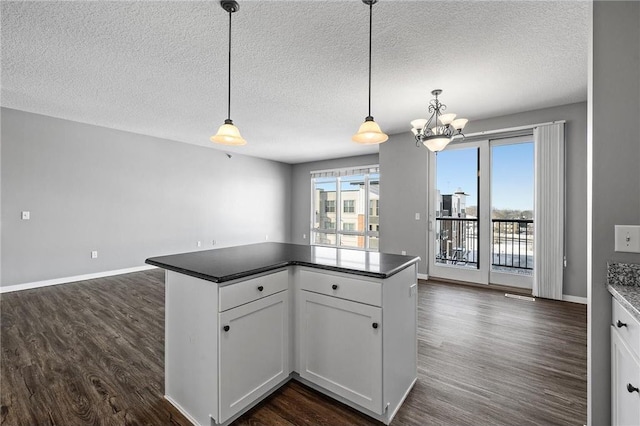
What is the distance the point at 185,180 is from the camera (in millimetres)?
6164

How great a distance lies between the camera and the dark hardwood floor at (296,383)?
169cm

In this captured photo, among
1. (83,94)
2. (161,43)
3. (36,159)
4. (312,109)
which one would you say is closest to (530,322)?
(312,109)

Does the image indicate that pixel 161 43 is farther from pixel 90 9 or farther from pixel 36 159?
pixel 36 159

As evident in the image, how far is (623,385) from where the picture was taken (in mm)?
1124

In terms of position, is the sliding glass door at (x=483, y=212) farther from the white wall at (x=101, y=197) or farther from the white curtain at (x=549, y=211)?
the white wall at (x=101, y=197)

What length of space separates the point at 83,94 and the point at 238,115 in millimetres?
1904

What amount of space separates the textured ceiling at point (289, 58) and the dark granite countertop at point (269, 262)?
5.91 ft

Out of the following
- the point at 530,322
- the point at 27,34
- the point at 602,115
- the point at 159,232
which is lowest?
the point at 530,322

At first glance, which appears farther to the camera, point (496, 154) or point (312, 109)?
point (496, 154)

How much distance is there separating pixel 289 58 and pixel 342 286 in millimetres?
2229

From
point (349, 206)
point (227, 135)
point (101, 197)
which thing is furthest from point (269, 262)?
point (349, 206)

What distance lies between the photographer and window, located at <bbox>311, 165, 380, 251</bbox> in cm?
739

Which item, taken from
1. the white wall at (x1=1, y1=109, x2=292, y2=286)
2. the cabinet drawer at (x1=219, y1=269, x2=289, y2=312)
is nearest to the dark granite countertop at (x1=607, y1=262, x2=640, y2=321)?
the cabinet drawer at (x1=219, y1=269, x2=289, y2=312)

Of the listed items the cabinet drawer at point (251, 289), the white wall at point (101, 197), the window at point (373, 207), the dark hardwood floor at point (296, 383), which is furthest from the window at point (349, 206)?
the cabinet drawer at point (251, 289)
